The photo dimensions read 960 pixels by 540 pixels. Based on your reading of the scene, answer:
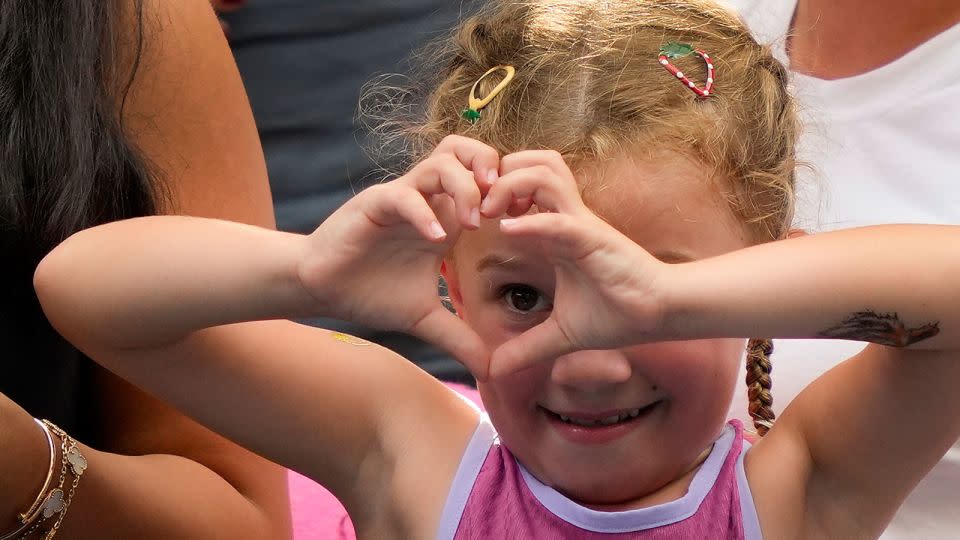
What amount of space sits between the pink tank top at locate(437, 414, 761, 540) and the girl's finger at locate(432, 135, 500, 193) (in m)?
0.34

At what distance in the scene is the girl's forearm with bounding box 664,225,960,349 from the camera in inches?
38.9

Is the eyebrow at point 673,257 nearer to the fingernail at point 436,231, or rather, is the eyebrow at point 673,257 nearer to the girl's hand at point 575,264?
the girl's hand at point 575,264

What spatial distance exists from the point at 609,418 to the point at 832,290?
22 cm

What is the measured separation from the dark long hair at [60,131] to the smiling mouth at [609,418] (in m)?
0.47

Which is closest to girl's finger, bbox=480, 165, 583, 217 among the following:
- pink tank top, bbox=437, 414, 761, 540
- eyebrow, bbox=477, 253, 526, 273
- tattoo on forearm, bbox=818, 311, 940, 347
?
eyebrow, bbox=477, 253, 526, 273

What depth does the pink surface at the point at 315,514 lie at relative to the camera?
175cm

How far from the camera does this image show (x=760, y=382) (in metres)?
1.38

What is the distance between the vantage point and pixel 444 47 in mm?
1438

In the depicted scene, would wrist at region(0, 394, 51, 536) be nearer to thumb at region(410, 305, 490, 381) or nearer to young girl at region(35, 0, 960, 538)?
young girl at region(35, 0, 960, 538)

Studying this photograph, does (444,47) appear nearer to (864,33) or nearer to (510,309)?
(510,309)

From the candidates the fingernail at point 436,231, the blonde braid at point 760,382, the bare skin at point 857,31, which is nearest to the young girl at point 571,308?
the fingernail at point 436,231

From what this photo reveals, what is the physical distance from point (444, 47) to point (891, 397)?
0.61 meters

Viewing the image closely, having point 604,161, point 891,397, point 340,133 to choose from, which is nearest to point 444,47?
point 604,161

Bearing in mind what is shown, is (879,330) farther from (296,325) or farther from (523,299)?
(296,325)
